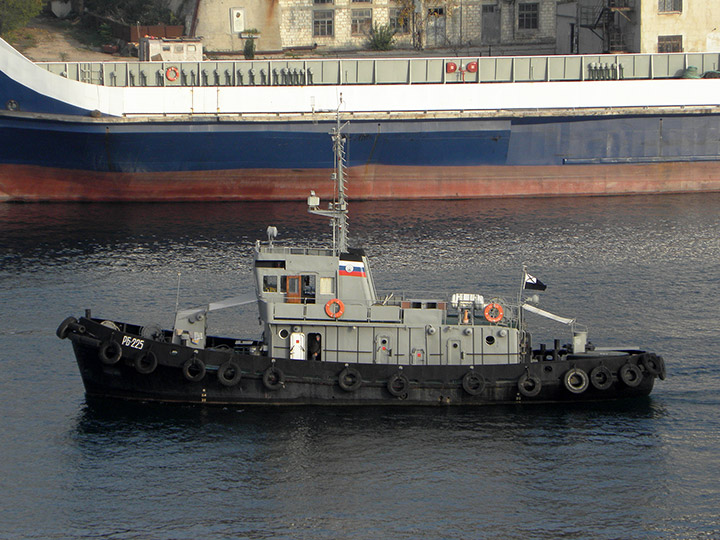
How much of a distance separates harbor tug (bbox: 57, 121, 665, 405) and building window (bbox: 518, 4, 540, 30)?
140 ft

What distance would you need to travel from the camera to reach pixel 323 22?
6919 centimetres

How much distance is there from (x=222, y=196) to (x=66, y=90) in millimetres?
9954

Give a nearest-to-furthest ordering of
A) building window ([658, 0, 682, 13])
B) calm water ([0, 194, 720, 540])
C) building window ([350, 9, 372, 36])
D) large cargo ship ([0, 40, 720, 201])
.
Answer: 1. calm water ([0, 194, 720, 540])
2. large cargo ship ([0, 40, 720, 201])
3. building window ([658, 0, 682, 13])
4. building window ([350, 9, 372, 36])

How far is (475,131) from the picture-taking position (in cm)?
Answer: 5769

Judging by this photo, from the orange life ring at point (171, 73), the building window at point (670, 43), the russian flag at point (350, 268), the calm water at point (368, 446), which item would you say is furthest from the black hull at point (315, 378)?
the building window at point (670, 43)

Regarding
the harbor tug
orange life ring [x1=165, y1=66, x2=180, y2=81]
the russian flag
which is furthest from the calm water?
orange life ring [x1=165, y1=66, x2=180, y2=81]

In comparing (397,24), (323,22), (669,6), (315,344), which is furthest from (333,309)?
(397,24)

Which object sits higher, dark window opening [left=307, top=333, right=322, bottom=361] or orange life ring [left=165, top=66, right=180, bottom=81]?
orange life ring [left=165, top=66, right=180, bottom=81]

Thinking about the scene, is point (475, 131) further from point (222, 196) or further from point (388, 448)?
point (388, 448)

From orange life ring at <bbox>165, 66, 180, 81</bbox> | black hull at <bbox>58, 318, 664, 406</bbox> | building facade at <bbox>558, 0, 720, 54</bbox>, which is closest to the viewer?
black hull at <bbox>58, 318, 664, 406</bbox>

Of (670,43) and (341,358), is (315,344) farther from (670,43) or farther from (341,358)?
(670,43)

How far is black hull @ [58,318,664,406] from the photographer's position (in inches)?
1156

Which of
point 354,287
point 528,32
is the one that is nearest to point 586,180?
point 528,32

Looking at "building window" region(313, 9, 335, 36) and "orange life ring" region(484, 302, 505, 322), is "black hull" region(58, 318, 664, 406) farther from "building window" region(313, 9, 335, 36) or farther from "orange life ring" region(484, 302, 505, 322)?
"building window" region(313, 9, 335, 36)
